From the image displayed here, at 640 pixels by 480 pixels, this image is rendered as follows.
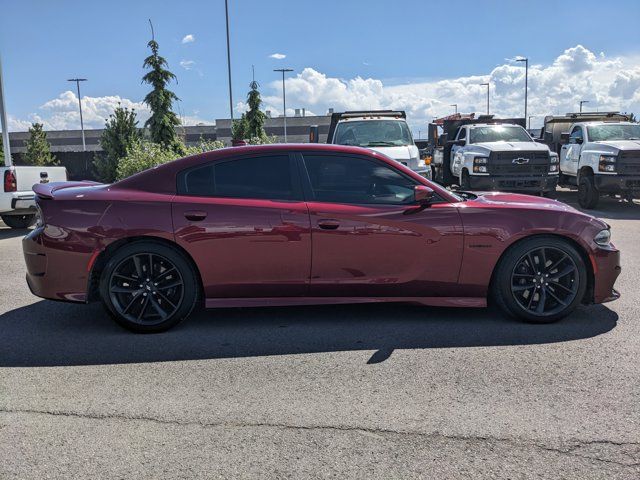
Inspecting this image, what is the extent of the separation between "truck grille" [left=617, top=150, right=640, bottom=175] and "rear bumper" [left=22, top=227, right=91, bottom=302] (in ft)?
39.2

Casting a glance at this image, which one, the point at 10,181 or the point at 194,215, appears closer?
the point at 194,215

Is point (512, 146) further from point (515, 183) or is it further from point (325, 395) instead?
point (325, 395)

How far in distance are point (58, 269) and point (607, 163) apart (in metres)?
12.2

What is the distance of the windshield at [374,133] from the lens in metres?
12.4

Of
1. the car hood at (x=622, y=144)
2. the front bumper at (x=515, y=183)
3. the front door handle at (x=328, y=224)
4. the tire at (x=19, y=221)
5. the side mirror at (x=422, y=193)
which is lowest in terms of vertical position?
the tire at (x=19, y=221)

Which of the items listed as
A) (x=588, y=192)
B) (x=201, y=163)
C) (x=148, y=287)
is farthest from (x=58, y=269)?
(x=588, y=192)

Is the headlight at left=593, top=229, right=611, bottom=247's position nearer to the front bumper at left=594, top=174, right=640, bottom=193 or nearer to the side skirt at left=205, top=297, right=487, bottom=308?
the side skirt at left=205, top=297, right=487, bottom=308

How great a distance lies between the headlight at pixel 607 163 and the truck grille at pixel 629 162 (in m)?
0.13

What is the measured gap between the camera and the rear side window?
485 centimetres

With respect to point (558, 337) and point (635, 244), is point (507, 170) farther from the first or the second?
point (558, 337)

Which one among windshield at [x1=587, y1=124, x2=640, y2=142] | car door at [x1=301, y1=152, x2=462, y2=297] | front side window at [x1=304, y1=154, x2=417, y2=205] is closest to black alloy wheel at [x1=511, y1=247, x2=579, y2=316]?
car door at [x1=301, y1=152, x2=462, y2=297]

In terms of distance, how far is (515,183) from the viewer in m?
13.0

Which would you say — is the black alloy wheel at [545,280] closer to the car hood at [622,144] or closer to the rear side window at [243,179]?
the rear side window at [243,179]

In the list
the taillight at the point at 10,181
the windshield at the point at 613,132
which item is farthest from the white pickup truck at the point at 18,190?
the windshield at the point at 613,132
